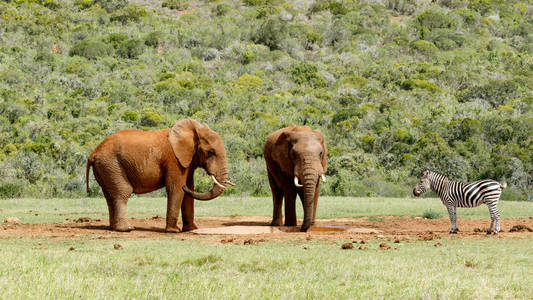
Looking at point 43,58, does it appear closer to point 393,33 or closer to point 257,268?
point 393,33

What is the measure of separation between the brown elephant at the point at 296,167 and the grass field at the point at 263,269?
1691 mm

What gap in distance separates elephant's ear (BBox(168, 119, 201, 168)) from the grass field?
5.42 feet

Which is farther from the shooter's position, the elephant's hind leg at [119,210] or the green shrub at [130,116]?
the green shrub at [130,116]

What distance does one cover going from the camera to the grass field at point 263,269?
705 centimetres

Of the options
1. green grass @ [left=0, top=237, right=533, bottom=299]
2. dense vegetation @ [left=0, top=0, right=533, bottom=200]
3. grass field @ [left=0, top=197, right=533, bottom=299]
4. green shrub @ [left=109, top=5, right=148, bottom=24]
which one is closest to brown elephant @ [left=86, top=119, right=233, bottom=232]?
grass field @ [left=0, top=197, right=533, bottom=299]

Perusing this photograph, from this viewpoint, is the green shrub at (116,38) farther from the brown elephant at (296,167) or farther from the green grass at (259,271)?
the green grass at (259,271)

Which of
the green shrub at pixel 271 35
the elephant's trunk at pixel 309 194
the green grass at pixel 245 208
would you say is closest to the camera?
the elephant's trunk at pixel 309 194

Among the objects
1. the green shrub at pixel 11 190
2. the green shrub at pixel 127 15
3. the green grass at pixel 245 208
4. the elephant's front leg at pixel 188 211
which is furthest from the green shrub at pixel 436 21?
the elephant's front leg at pixel 188 211

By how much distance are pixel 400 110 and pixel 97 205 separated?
32.6 meters

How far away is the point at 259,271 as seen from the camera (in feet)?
28.2

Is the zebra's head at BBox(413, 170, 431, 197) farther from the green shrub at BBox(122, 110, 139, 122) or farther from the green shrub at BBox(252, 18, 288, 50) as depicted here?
the green shrub at BBox(252, 18, 288, 50)

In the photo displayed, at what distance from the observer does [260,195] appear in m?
27.6

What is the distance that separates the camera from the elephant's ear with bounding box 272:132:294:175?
15.0 metres

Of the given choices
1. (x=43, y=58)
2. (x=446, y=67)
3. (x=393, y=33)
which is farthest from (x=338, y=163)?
(x=393, y=33)
